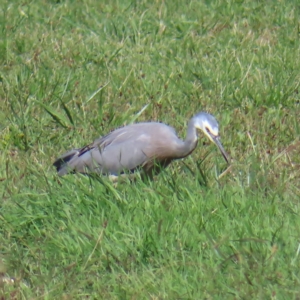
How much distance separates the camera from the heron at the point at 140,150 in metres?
5.58

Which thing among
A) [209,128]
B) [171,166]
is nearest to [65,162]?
[171,166]

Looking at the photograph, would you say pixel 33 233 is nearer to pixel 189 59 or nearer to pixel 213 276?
pixel 213 276

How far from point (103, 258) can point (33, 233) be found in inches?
21.7

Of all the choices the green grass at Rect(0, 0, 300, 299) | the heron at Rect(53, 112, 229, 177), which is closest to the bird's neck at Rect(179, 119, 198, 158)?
the heron at Rect(53, 112, 229, 177)

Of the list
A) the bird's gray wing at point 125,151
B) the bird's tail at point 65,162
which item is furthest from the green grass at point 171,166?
the bird's gray wing at point 125,151

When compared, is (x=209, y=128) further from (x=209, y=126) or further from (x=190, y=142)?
(x=190, y=142)

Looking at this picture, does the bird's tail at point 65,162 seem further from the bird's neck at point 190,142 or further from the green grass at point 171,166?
the bird's neck at point 190,142

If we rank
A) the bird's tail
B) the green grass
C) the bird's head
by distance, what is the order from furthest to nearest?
1. the bird's head
2. the bird's tail
3. the green grass

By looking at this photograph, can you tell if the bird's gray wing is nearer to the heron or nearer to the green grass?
the heron

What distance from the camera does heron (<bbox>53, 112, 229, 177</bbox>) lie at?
18.3ft

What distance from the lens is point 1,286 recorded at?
163 inches

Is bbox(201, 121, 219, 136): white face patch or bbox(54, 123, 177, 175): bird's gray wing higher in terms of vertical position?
bbox(201, 121, 219, 136): white face patch

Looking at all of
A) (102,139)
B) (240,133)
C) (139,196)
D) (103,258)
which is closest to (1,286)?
(103,258)

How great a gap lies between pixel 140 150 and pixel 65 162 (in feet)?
1.63
